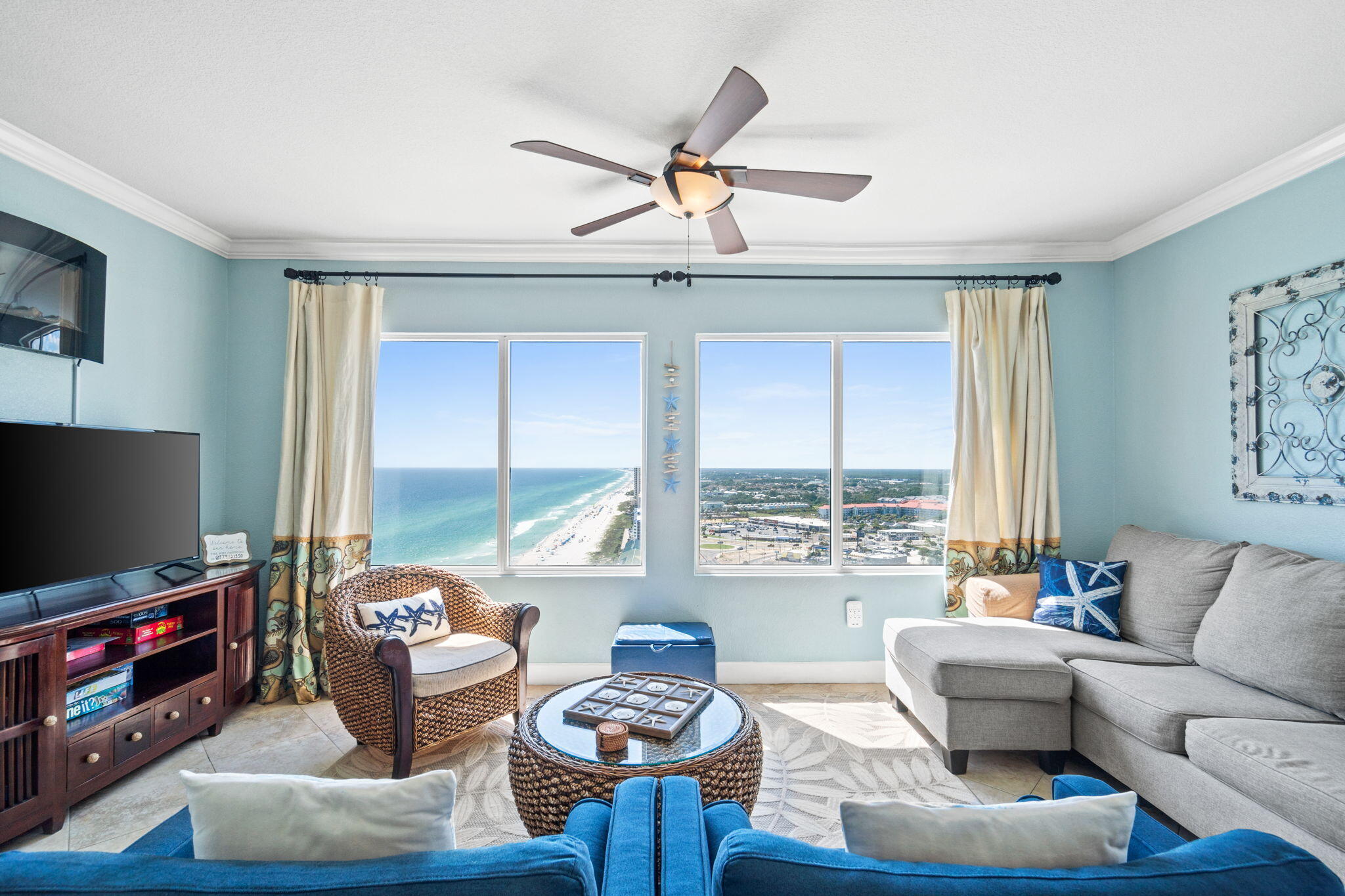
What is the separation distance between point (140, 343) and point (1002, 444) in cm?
467

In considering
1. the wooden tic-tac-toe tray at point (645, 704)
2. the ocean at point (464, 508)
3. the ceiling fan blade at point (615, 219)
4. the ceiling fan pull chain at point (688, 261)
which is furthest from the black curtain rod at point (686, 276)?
the wooden tic-tac-toe tray at point (645, 704)

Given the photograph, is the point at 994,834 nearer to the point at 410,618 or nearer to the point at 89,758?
the point at 410,618

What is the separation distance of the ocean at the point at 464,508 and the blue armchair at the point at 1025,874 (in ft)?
9.73

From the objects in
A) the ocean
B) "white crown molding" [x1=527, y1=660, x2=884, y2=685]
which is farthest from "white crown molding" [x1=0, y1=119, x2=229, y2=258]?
"white crown molding" [x1=527, y1=660, x2=884, y2=685]

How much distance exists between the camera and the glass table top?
1.88 meters

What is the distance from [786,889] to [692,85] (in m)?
2.25

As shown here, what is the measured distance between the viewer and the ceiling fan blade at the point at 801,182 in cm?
205

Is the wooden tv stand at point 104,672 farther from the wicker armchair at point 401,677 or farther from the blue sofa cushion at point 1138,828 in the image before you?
the blue sofa cushion at point 1138,828

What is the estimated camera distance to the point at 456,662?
274 centimetres

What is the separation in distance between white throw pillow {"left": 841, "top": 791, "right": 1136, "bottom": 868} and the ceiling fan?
1.67 m

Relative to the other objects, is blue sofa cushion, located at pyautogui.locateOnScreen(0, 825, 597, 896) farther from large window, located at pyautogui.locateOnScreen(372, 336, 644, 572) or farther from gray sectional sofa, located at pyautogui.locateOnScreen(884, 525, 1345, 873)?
large window, located at pyautogui.locateOnScreen(372, 336, 644, 572)

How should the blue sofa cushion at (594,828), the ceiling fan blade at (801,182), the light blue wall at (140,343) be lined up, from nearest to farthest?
the blue sofa cushion at (594,828), the ceiling fan blade at (801,182), the light blue wall at (140,343)

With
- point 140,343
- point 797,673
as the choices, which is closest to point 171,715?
point 140,343

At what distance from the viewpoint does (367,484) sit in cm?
358
